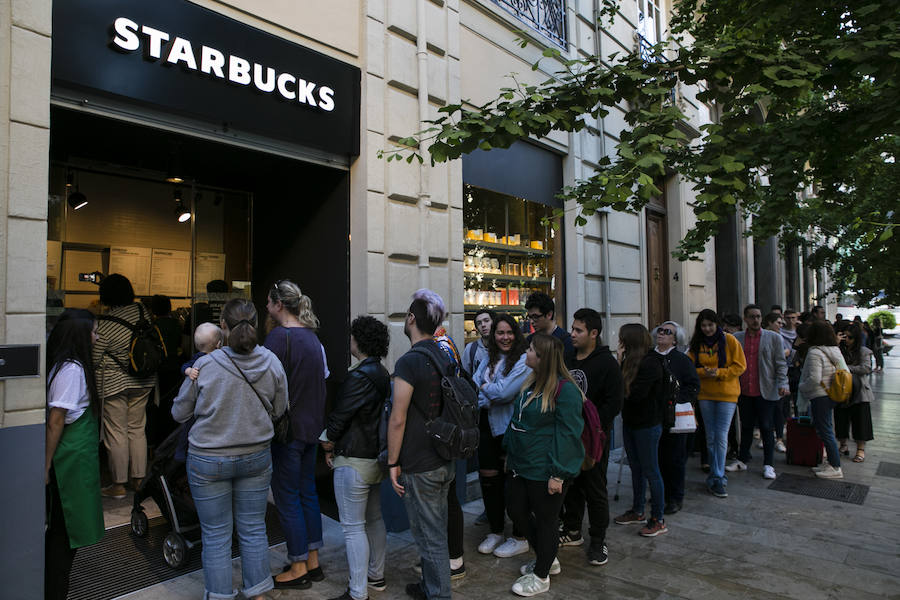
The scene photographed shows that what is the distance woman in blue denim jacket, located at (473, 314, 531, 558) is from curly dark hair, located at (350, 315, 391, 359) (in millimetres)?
1121

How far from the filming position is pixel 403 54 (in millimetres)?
5922

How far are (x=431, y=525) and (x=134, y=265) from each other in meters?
5.24

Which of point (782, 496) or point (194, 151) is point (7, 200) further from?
point (782, 496)

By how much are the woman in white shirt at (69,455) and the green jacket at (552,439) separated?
260cm

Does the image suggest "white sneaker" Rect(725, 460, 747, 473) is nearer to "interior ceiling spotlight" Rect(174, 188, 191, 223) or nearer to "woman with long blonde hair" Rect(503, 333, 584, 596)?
"woman with long blonde hair" Rect(503, 333, 584, 596)

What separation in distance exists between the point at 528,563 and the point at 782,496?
3384 millimetres

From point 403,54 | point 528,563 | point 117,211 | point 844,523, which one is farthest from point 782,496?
point 117,211

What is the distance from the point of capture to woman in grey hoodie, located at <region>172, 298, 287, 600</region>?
323 cm

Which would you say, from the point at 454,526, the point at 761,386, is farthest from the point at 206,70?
the point at 761,386

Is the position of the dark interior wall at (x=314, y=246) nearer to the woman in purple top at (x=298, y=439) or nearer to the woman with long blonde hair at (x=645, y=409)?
the woman in purple top at (x=298, y=439)

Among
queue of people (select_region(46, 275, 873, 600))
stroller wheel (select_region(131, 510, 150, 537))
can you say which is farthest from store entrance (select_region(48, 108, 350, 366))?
stroller wheel (select_region(131, 510, 150, 537))

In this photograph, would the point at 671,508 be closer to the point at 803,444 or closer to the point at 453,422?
the point at 803,444

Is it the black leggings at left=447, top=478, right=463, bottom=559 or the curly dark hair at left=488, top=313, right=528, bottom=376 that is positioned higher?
the curly dark hair at left=488, top=313, right=528, bottom=376

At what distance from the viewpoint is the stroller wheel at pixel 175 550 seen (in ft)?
13.2
